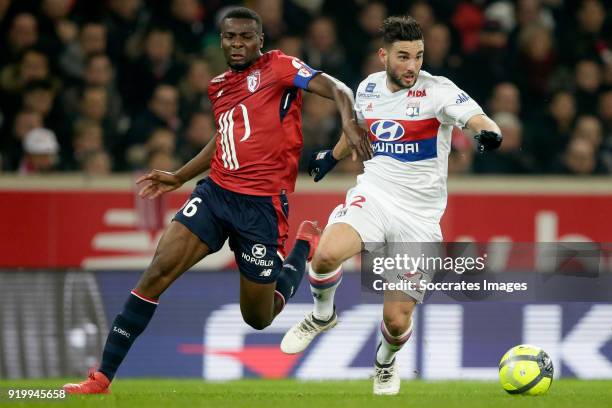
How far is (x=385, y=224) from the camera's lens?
850 centimetres

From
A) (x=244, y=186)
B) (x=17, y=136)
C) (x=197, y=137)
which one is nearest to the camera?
(x=244, y=186)

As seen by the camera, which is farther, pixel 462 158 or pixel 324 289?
pixel 462 158

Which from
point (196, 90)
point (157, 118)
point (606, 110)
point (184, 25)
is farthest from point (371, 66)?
point (606, 110)

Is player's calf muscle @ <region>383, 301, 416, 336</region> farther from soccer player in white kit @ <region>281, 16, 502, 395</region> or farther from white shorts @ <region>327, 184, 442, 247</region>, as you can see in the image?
white shorts @ <region>327, 184, 442, 247</region>

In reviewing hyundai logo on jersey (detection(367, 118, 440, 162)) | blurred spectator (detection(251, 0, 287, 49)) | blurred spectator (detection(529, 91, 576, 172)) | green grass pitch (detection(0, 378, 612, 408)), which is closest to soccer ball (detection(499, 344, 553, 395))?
green grass pitch (detection(0, 378, 612, 408))

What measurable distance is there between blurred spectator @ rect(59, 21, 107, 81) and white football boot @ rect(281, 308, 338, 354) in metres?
5.59

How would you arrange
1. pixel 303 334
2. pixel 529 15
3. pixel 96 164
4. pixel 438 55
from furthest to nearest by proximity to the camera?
1. pixel 529 15
2. pixel 438 55
3. pixel 96 164
4. pixel 303 334

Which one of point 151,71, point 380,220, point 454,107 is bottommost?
point 380,220

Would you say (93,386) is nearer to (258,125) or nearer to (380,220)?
(258,125)

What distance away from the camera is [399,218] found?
8.52 meters

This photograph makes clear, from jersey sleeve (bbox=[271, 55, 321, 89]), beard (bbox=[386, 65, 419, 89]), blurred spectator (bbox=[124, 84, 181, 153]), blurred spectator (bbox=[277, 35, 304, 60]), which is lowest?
blurred spectator (bbox=[124, 84, 181, 153])

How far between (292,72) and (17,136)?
5.34 m

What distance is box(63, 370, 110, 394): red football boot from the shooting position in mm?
8062

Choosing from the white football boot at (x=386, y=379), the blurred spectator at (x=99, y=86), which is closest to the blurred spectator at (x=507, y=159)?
the blurred spectator at (x=99, y=86)
